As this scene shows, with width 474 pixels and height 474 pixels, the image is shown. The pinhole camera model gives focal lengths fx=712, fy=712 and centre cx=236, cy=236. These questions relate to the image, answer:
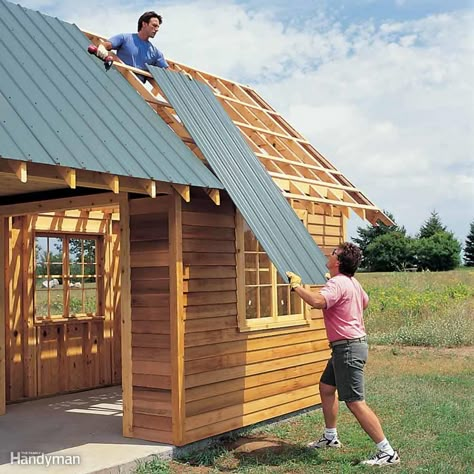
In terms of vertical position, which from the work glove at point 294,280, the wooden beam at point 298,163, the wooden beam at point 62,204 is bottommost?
the work glove at point 294,280

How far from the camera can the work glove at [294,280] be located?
642 cm

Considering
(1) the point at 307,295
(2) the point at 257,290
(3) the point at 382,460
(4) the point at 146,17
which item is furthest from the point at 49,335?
(3) the point at 382,460

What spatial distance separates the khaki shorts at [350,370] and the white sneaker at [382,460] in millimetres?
553

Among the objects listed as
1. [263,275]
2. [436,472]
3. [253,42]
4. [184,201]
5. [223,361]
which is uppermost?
[253,42]

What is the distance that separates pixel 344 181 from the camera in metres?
10.8

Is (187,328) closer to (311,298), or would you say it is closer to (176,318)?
(176,318)

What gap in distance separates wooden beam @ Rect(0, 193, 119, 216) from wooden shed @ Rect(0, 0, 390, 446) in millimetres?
16

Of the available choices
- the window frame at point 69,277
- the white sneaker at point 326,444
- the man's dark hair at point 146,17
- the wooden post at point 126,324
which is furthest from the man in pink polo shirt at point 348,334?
the window frame at point 69,277

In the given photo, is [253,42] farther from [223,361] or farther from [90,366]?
[90,366]

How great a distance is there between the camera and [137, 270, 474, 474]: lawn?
6.71m

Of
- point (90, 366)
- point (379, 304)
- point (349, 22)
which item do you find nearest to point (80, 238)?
point (90, 366)

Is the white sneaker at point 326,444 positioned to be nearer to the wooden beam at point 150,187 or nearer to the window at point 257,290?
the window at point 257,290

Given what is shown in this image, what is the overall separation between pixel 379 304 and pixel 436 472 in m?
14.2

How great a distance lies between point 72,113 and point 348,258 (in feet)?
9.57
